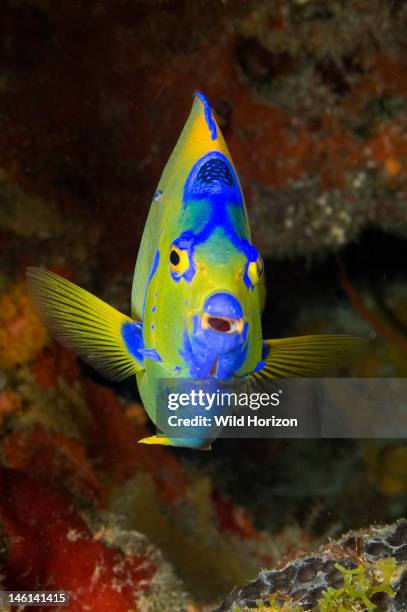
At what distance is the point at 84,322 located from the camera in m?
1.66

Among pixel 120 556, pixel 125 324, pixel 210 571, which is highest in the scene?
pixel 125 324

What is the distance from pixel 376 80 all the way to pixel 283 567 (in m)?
3.09

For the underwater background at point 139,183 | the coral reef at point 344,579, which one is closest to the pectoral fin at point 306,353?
the coral reef at point 344,579

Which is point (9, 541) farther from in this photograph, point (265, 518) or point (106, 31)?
point (106, 31)

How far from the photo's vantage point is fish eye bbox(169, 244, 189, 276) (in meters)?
1.23

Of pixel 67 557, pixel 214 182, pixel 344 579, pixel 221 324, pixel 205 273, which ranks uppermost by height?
pixel 214 182

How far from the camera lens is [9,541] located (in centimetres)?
250

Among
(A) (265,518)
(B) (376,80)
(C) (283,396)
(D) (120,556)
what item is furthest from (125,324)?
(A) (265,518)

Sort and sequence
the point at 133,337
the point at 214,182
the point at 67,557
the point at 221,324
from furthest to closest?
the point at 67,557
the point at 133,337
the point at 214,182
the point at 221,324

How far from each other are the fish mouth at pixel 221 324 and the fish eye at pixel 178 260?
158 millimetres

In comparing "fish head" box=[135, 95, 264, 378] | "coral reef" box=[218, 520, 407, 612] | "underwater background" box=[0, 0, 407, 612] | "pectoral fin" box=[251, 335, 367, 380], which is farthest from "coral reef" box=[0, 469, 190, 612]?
"fish head" box=[135, 95, 264, 378]

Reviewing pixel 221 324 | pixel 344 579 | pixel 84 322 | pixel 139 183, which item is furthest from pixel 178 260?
pixel 139 183

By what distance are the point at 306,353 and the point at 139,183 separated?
227 cm

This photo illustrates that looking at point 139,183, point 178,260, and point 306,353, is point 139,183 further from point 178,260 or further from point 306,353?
point 178,260
